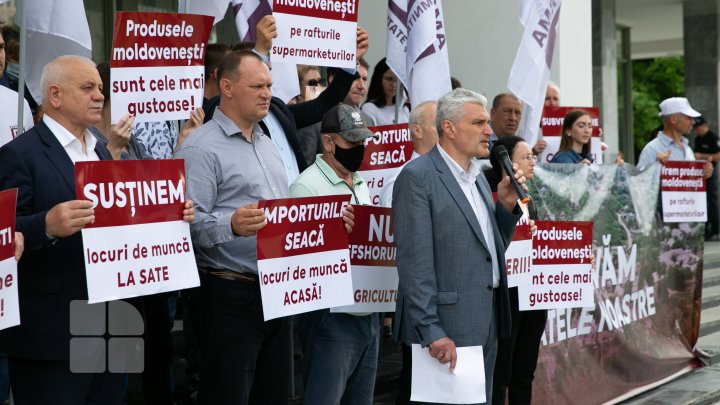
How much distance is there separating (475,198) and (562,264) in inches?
74.1

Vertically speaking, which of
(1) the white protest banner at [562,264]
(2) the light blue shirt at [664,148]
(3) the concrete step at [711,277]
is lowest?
(3) the concrete step at [711,277]

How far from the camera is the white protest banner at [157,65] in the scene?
5203 mm

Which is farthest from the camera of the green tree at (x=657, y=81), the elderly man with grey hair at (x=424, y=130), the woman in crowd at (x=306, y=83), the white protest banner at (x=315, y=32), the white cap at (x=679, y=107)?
the green tree at (x=657, y=81)

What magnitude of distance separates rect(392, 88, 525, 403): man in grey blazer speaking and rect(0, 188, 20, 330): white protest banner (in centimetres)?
171

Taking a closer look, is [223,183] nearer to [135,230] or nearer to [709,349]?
[135,230]

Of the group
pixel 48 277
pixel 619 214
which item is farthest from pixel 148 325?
pixel 619 214

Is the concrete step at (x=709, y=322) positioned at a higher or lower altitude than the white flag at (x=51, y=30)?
lower

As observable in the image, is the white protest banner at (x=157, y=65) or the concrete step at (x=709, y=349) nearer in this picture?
the white protest banner at (x=157, y=65)

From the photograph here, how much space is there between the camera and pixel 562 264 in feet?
21.5

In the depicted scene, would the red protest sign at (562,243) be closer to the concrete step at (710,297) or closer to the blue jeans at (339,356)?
the blue jeans at (339,356)

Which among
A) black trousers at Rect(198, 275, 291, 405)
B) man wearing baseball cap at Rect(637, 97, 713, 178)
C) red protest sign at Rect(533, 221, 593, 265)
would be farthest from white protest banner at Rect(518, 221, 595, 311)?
man wearing baseball cap at Rect(637, 97, 713, 178)

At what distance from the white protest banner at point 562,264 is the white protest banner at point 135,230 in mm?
2677

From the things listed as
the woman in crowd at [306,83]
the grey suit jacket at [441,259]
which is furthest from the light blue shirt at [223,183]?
the woman in crowd at [306,83]

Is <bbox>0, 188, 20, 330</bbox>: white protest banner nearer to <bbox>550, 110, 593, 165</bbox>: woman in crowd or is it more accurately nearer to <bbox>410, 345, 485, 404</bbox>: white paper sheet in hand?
<bbox>410, 345, 485, 404</bbox>: white paper sheet in hand
